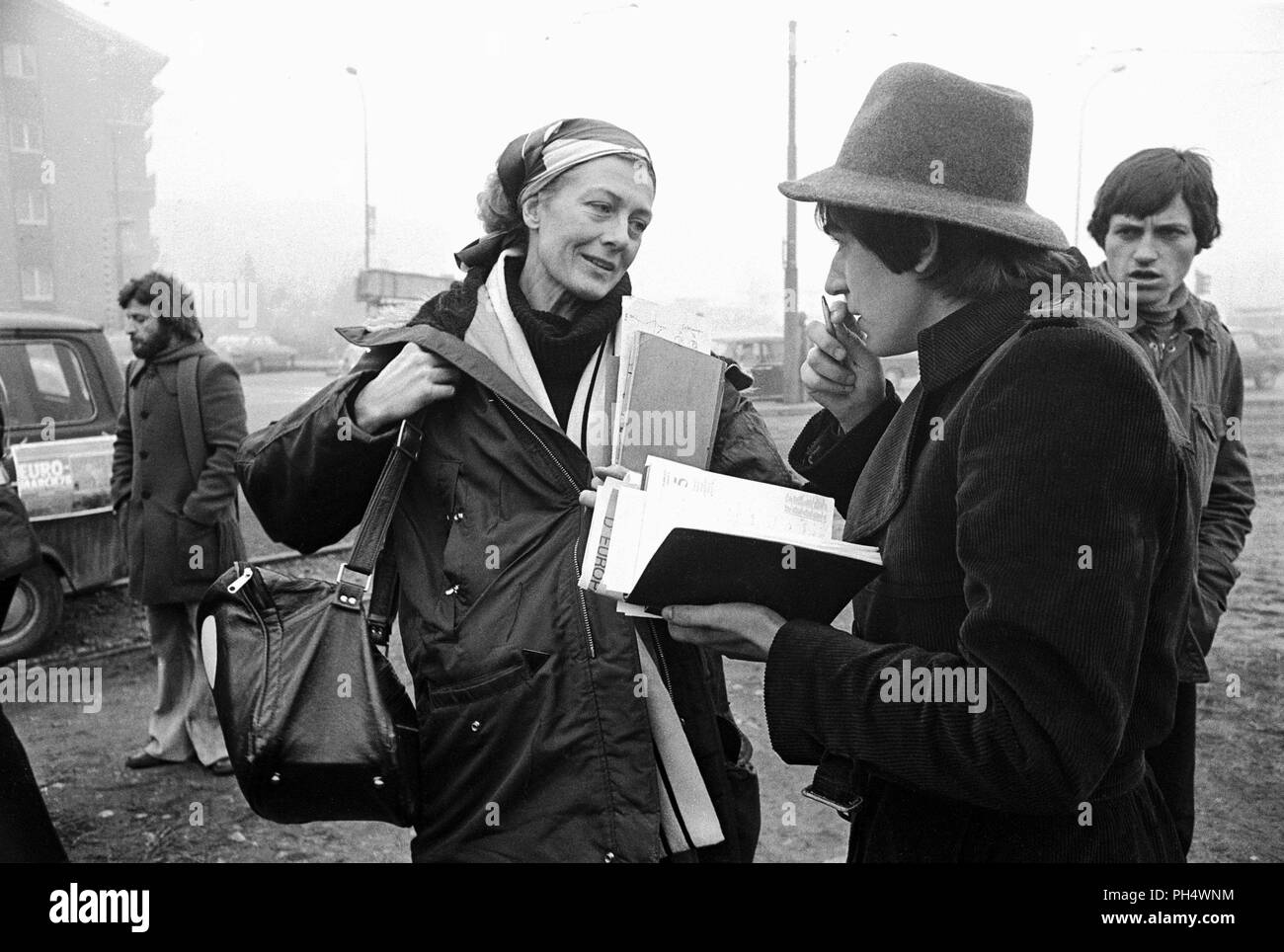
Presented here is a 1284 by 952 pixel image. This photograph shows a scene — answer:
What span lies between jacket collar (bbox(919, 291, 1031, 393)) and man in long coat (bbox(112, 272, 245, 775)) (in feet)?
10.7

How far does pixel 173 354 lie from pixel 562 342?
2.79 meters

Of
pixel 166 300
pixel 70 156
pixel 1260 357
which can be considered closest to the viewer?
pixel 166 300

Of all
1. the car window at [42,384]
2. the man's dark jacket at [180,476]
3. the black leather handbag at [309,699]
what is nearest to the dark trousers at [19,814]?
the black leather handbag at [309,699]

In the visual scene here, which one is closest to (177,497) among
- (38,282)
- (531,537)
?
(531,537)

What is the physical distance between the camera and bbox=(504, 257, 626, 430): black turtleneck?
6.15ft

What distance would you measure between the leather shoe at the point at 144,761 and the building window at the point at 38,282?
5.95m

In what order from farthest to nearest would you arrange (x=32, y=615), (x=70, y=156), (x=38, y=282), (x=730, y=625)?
(x=38, y=282) → (x=70, y=156) → (x=32, y=615) → (x=730, y=625)

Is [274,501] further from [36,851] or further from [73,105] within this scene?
[73,105]

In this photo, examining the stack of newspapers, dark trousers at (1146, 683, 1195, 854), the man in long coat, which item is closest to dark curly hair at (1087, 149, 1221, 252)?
dark trousers at (1146, 683, 1195, 854)

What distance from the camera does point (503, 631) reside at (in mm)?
1671

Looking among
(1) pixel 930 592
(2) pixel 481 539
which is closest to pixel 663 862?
(2) pixel 481 539

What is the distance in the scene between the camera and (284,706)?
160 cm

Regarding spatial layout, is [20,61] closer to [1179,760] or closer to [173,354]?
[173,354]

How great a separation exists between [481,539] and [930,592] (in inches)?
29.6
